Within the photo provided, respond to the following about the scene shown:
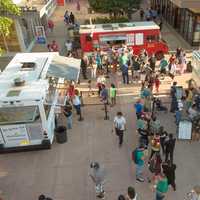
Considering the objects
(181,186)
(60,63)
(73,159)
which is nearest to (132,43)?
(60,63)

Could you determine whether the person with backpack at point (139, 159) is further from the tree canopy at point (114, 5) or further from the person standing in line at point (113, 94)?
the tree canopy at point (114, 5)

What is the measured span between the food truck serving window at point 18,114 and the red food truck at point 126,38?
9848 mm

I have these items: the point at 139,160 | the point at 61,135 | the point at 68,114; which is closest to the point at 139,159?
the point at 139,160

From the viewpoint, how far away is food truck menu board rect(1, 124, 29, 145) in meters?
11.7

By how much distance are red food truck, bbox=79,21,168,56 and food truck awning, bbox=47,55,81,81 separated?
462 centimetres

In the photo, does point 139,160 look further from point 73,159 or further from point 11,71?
point 11,71

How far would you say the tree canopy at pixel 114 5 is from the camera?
25266 millimetres

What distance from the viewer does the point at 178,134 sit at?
1213 centimetres

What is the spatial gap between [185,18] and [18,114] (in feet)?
53.1

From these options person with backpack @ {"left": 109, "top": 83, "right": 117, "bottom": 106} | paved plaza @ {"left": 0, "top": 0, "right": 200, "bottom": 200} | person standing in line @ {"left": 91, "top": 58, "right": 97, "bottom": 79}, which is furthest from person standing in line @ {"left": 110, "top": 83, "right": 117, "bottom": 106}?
person standing in line @ {"left": 91, "top": 58, "right": 97, "bottom": 79}

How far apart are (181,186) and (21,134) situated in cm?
619

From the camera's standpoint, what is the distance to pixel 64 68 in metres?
14.8

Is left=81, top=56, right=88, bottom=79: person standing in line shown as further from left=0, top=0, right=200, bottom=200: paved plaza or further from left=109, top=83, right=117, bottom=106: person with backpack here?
left=0, top=0, right=200, bottom=200: paved plaza

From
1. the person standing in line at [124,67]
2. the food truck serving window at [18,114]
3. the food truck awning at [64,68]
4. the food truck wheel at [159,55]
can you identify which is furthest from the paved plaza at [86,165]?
the food truck wheel at [159,55]
